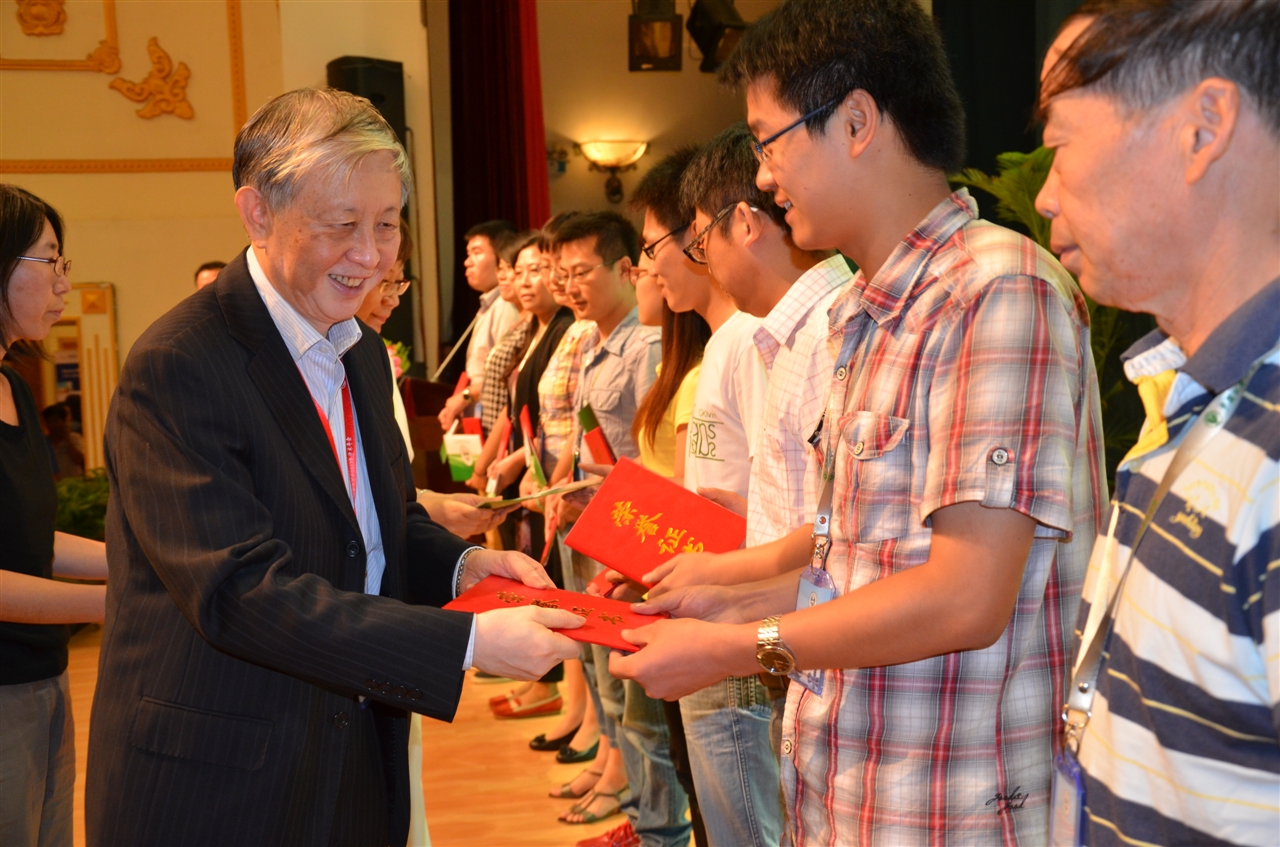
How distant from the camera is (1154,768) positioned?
80 centimetres

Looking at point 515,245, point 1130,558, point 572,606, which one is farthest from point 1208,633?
point 515,245

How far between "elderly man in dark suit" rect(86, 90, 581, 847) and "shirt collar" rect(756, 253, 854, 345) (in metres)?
0.70

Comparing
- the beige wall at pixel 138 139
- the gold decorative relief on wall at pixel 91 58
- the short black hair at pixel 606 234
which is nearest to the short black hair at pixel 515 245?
the short black hair at pixel 606 234

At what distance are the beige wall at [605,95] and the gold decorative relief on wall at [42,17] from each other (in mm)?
4174

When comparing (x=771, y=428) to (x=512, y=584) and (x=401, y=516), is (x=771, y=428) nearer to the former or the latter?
(x=512, y=584)

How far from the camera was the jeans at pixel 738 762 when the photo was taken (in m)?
2.23

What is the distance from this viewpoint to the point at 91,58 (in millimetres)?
8422

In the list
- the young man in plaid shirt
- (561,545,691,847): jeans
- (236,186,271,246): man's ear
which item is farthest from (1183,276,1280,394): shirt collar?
(561,545,691,847): jeans

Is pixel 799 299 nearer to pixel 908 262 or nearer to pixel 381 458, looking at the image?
pixel 908 262

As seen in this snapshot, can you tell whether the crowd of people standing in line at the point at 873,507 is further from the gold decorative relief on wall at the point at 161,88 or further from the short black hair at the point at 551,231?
the gold decorative relief on wall at the point at 161,88

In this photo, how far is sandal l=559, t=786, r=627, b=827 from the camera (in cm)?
340

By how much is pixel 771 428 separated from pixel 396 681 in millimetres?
804

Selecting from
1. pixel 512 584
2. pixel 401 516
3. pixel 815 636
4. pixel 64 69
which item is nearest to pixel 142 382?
pixel 401 516

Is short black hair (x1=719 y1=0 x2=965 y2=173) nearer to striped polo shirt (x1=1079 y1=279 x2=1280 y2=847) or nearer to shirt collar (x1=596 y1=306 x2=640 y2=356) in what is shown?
striped polo shirt (x1=1079 y1=279 x2=1280 y2=847)
